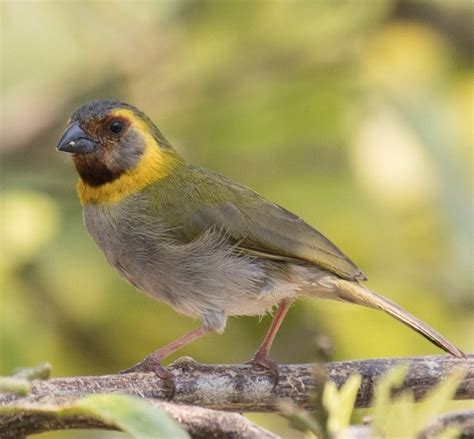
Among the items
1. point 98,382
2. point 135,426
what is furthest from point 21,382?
point 98,382

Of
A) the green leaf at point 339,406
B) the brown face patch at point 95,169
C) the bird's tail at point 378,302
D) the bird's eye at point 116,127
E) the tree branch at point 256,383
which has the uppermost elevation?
the bird's eye at point 116,127

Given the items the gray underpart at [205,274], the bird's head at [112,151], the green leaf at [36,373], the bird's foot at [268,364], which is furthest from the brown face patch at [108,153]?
the green leaf at [36,373]

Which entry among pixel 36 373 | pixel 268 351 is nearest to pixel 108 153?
pixel 268 351

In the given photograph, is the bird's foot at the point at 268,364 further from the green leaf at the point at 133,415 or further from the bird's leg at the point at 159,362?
the green leaf at the point at 133,415

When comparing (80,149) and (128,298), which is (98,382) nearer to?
(80,149)

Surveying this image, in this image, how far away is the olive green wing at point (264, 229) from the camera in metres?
3.71

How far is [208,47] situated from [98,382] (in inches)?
128

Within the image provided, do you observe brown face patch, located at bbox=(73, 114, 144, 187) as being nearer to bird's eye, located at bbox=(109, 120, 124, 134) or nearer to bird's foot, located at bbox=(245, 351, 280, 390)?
bird's eye, located at bbox=(109, 120, 124, 134)

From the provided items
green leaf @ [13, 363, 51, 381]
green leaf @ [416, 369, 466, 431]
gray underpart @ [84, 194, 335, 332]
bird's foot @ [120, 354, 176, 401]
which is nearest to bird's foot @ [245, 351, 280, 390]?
bird's foot @ [120, 354, 176, 401]

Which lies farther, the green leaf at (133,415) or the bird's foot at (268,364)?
the bird's foot at (268,364)

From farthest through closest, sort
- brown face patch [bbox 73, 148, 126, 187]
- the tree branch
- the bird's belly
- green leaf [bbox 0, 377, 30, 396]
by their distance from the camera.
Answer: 1. brown face patch [bbox 73, 148, 126, 187]
2. the bird's belly
3. the tree branch
4. green leaf [bbox 0, 377, 30, 396]

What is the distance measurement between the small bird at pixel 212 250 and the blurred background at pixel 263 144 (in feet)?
2.99

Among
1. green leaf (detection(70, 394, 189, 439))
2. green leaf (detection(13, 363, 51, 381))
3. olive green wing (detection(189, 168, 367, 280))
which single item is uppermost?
olive green wing (detection(189, 168, 367, 280))

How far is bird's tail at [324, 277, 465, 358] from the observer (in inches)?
139
